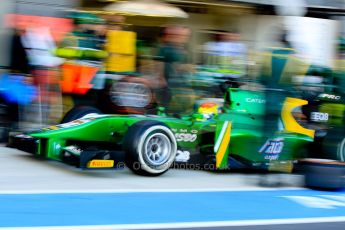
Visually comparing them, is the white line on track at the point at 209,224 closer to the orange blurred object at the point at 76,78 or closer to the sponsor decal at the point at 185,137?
the sponsor decal at the point at 185,137

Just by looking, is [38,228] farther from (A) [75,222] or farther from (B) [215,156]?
(B) [215,156]

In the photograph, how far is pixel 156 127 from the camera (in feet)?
24.3

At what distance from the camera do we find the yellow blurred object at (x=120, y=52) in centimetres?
972

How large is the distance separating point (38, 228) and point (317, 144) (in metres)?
4.68

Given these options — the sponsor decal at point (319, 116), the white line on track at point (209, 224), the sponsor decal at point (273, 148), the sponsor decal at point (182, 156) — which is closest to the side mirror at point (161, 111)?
the sponsor decal at point (182, 156)

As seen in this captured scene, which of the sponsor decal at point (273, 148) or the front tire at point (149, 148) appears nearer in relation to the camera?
the front tire at point (149, 148)

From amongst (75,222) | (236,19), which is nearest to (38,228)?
(75,222)

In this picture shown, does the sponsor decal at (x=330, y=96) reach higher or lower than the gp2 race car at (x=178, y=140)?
higher

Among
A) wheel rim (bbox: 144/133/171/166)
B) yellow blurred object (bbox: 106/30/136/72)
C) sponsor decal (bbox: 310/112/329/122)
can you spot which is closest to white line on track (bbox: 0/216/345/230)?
wheel rim (bbox: 144/133/171/166)

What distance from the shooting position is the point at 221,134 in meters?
8.02

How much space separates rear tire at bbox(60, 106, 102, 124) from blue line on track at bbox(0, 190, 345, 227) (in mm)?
2184

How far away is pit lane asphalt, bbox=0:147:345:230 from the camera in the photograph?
5594 mm

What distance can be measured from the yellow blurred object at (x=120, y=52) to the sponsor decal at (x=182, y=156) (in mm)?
2328

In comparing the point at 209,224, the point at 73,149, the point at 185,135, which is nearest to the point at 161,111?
the point at 185,135
